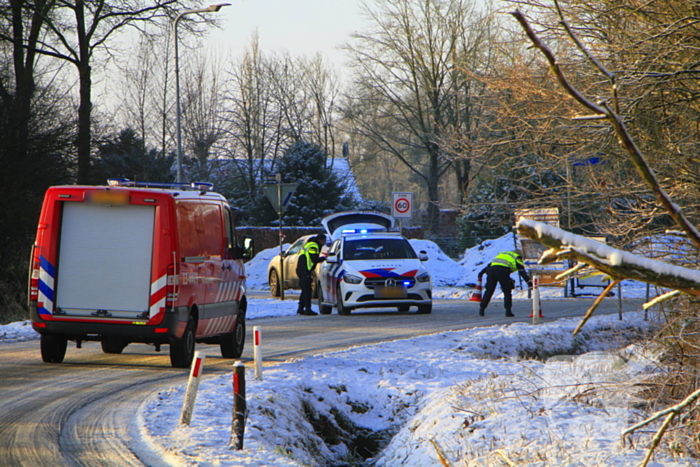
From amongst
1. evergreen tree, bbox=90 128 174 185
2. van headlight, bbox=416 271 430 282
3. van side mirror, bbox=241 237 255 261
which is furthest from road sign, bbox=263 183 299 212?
evergreen tree, bbox=90 128 174 185

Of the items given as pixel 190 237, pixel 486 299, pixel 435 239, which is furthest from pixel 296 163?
pixel 190 237

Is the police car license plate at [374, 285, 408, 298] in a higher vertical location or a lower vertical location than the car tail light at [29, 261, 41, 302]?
lower

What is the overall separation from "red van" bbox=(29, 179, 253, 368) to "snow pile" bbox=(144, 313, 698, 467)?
1.34 m

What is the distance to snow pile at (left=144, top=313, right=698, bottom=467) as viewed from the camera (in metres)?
6.20

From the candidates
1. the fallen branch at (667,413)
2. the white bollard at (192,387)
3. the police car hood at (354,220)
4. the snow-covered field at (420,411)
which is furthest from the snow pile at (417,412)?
the police car hood at (354,220)

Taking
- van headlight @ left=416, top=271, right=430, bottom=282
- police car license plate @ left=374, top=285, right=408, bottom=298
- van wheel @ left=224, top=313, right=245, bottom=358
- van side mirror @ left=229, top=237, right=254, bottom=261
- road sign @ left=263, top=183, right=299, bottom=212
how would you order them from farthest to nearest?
road sign @ left=263, top=183, right=299, bottom=212
van headlight @ left=416, top=271, right=430, bottom=282
police car license plate @ left=374, top=285, right=408, bottom=298
van side mirror @ left=229, top=237, right=254, bottom=261
van wheel @ left=224, top=313, right=245, bottom=358

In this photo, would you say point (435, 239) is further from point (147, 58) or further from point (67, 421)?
point (67, 421)

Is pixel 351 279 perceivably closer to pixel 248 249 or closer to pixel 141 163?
pixel 248 249

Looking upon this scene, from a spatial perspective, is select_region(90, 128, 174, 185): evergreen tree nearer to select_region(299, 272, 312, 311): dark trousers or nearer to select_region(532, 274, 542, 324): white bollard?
select_region(299, 272, 312, 311): dark trousers

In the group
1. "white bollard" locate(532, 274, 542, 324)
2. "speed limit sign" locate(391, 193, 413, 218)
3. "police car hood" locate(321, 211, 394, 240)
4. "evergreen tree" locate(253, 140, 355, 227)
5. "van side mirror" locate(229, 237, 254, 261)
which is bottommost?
"white bollard" locate(532, 274, 542, 324)

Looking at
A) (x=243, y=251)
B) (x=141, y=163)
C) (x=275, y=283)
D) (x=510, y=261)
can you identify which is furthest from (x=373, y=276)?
(x=141, y=163)

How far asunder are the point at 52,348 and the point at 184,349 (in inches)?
73.8

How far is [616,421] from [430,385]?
326 centimetres

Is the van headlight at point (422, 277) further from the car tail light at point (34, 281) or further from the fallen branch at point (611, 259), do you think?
the fallen branch at point (611, 259)
